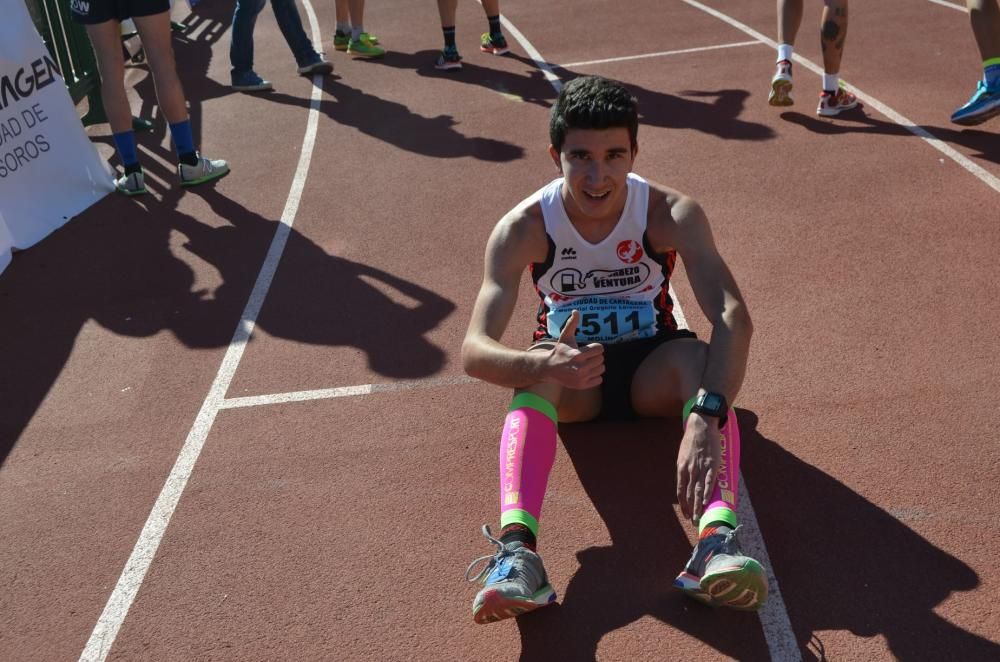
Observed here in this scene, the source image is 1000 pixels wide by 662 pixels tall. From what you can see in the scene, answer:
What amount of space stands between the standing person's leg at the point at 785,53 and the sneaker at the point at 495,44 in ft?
12.0

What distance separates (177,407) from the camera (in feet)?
15.8

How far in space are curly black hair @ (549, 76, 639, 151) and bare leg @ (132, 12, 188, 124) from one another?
4.63m

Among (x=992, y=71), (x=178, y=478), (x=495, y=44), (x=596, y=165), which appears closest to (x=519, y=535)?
(x=596, y=165)

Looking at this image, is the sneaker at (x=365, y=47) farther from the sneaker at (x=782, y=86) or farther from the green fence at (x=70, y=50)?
the sneaker at (x=782, y=86)

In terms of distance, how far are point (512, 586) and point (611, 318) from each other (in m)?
1.26

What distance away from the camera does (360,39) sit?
10.9 m

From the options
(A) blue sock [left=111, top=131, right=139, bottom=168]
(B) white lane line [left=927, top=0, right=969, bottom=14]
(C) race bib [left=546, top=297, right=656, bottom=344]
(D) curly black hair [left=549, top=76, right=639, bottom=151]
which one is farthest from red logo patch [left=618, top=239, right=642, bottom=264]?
(B) white lane line [left=927, top=0, right=969, bottom=14]

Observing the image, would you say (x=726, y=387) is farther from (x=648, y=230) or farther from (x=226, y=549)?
(x=226, y=549)

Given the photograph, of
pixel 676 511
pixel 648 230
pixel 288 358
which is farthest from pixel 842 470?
pixel 288 358

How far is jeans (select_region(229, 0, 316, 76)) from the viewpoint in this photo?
9688mm

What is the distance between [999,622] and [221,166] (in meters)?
6.56

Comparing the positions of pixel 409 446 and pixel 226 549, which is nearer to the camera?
pixel 226 549

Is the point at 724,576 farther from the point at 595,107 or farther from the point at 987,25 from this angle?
the point at 987,25

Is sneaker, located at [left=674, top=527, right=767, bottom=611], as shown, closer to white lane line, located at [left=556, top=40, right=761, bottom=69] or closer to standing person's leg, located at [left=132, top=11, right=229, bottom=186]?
standing person's leg, located at [left=132, top=11, right=229, bottom=186]
